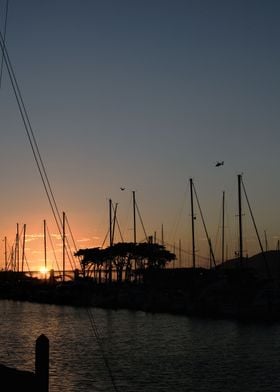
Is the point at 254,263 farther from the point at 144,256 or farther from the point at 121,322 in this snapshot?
the point at 121,322

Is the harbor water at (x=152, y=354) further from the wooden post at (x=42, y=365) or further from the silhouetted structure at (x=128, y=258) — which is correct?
the silhouetted structure at (x=128, y=258)

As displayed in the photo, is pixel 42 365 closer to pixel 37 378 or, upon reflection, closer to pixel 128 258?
pixel 37 378

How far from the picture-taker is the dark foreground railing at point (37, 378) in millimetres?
15188

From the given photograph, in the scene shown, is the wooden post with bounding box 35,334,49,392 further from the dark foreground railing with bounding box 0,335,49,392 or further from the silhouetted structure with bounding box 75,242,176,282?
the silhouetted structure with bounding box 75,242,176,282

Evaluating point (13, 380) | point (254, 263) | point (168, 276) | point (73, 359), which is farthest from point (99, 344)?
point (254, 263)

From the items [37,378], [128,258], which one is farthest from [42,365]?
[128,258]

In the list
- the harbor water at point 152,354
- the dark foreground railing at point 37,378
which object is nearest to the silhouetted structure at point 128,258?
the harbor water at point 152,354

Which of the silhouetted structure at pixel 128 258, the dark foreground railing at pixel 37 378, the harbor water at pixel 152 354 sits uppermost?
the silhouetted structure at pixel 128 258

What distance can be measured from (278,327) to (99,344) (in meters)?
17.0

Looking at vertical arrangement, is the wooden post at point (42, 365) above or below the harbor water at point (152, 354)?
above

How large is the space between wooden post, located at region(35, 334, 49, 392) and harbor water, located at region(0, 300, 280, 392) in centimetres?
854

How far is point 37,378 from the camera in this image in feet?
49.9

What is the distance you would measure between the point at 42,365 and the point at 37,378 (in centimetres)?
34

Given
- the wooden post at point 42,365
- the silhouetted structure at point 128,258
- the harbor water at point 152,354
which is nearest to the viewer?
the wooden post at point 42,365
